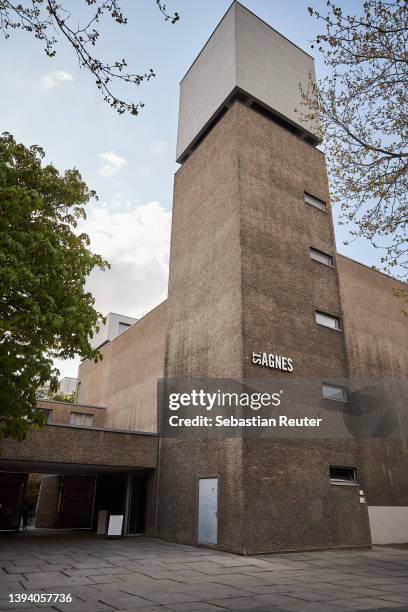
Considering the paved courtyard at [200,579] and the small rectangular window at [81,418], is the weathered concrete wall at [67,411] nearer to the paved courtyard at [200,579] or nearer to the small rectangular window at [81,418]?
the small rectangular window at [81,418]

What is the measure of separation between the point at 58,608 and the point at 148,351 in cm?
1776

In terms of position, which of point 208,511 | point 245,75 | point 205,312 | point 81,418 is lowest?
point 208,511

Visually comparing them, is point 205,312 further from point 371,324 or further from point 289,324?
point 371,324

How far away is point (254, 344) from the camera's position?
1514cm

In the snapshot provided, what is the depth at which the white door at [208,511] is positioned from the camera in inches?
554

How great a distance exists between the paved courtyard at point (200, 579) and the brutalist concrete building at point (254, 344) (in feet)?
5.41

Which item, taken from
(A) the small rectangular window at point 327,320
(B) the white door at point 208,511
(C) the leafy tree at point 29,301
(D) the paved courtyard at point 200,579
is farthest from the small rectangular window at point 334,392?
(C) the leafy tree at point 29,301

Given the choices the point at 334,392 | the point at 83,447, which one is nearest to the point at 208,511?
the point at 83,447

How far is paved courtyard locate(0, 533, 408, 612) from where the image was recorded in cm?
687

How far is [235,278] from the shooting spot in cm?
1616

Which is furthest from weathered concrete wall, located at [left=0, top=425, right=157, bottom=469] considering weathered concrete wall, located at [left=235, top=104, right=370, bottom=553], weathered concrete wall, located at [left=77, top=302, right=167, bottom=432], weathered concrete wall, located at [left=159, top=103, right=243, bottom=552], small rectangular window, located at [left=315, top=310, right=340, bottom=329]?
small rectangular window, located at [left=315, top=310, right=340, bottom=329]

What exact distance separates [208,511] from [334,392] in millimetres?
6408

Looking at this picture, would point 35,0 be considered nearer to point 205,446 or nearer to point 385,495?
point 205,446

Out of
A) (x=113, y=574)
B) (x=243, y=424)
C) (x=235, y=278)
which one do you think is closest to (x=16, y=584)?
(x=113, y=574)
